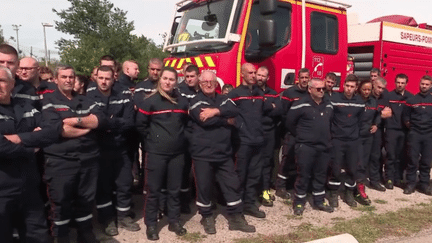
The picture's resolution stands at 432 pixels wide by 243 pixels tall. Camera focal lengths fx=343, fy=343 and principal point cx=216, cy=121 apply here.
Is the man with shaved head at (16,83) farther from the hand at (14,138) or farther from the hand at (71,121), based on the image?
the hand at (14,138)

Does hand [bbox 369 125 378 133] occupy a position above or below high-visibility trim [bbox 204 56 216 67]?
below

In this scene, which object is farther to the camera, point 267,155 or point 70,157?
point 267,155

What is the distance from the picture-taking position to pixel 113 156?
378cm

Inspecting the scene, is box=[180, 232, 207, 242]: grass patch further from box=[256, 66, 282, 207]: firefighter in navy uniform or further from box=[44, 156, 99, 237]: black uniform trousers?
box=[256, 66, 282, 207]: firefighter in navy uniform

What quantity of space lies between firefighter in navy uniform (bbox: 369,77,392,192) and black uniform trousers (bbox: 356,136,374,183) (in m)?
0.23

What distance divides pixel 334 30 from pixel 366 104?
4.33ft

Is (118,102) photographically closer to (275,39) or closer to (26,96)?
(26,96)

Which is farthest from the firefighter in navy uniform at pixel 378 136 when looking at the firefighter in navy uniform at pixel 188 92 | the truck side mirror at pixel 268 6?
the firefighter in navy uniform at pixel 188 92

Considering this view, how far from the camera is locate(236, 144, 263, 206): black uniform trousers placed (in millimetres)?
4262

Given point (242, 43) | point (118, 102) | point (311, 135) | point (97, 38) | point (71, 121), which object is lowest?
point (311, 135)

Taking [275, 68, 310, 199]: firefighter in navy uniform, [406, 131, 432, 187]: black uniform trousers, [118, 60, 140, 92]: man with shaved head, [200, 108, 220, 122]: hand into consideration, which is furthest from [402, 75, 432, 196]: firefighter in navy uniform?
[118, 60, 140, 92]: man with shaved head

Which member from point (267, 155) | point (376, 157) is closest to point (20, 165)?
point (267, 155)

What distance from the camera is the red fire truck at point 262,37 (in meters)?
4.63

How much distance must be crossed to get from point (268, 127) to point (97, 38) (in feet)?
66.8
